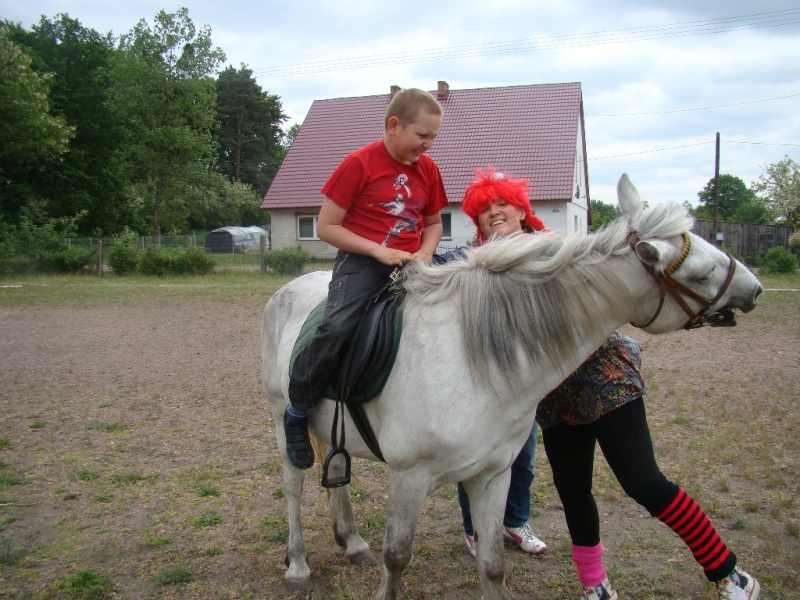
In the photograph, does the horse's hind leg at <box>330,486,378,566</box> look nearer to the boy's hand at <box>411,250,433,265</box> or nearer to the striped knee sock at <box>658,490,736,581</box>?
the boy's hand at <box>411,250,433,265</box>

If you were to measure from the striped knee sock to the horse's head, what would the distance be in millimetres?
797

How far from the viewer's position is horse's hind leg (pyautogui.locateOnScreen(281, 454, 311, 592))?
3.28m

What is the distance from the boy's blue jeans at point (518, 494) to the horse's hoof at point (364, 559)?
547 mm

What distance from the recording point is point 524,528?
3.61m

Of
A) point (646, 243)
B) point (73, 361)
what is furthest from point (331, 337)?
point (73, 361)

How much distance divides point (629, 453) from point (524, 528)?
1.20 metres

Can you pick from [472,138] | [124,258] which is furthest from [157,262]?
[472,138]

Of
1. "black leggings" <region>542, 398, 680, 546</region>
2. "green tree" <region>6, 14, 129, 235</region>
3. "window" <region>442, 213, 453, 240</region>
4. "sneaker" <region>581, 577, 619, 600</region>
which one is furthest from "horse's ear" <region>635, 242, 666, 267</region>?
"green tree" <region>6, 14, 129, 235</region>

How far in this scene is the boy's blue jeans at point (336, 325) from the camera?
259 cm

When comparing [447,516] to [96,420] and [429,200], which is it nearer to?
[429,200]

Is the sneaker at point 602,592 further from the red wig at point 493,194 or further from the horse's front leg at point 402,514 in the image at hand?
the red wig at point 493,194

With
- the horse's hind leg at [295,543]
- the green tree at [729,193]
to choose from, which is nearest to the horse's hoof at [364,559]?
the horse's hind leg at [295,543]

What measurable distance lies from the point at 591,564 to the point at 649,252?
63.6 inches

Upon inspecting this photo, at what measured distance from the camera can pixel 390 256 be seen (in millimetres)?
2686
